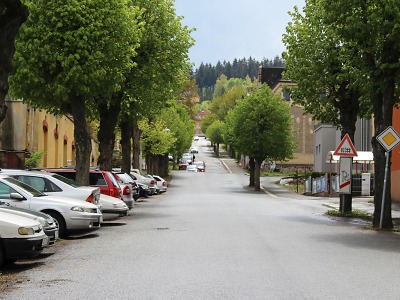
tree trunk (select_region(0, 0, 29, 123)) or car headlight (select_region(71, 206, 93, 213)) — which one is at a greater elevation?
tree trunk (select_region(0, 0, 29, 123))

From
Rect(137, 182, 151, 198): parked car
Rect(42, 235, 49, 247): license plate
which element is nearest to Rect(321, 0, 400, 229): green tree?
Rect(42, 235, 49, 247): license plate

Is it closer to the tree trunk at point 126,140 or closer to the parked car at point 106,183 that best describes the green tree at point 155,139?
the tree trunk at point 126,140

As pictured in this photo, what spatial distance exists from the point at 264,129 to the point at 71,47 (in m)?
38.8

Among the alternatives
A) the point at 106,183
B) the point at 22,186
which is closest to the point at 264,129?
the point at 106,183

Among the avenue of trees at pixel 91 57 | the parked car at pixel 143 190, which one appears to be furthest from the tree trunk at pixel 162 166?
the avenue of trees at pixel 91 57

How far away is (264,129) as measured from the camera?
58562mm

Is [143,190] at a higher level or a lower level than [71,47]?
lower

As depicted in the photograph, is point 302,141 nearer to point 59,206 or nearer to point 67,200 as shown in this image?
point 67,200

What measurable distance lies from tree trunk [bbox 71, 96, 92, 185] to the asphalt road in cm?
410

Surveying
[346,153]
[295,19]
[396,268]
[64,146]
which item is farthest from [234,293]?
[64,146]

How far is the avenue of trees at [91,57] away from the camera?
20.9 m

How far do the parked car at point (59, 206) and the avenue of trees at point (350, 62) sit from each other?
27.4 ft

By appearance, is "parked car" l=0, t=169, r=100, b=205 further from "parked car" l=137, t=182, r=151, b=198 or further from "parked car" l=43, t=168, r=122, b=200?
"parked car" l=137, t=182, r=151, b=198

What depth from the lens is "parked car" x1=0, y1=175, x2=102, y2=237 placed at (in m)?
14.5
